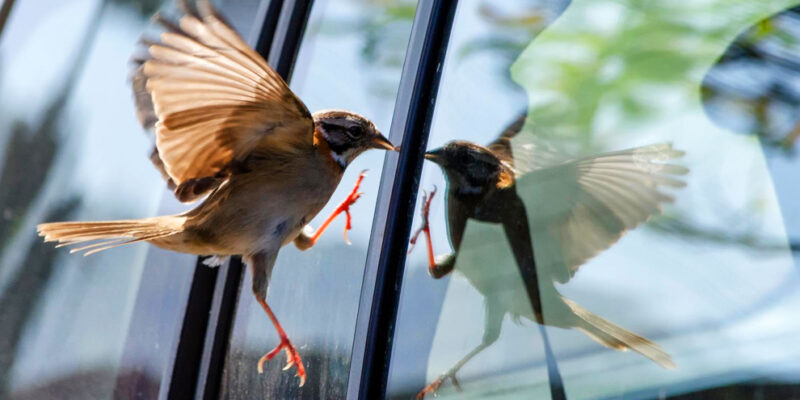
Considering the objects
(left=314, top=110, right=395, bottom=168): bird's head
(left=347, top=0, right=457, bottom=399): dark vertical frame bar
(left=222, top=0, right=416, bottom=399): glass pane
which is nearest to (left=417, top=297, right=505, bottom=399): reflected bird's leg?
(left=347, top=0, right=457, bottom=399): dark vertical frame bar

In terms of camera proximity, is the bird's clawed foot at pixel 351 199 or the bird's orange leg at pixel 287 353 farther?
the bird's clawed foot at pixel 351 199

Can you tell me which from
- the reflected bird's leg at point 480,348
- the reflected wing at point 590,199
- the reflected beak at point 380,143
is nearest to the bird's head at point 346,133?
the reflected beak at point 380,143

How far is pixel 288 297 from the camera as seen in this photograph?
2252mm

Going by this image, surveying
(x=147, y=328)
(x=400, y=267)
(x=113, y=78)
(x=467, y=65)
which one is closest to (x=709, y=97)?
(x=467, y=65)

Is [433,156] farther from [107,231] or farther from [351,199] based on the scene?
[107,231]

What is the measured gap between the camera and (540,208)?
5.73 feet

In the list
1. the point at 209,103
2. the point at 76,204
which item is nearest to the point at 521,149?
the point at 209,103

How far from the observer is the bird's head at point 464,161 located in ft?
5.81

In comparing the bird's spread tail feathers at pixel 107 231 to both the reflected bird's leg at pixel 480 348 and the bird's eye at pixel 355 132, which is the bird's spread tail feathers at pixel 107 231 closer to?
the bird's eye at pixel 355 132

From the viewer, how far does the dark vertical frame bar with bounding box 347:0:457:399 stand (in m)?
1.63

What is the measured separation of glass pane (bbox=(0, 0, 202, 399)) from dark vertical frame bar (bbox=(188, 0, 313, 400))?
0.39 ft

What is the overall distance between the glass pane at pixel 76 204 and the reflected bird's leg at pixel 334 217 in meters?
0.38

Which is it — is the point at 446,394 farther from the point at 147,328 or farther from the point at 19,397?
the point at 19,397

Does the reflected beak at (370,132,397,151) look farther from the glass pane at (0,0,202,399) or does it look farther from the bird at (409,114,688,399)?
the glass pane at (0,0,202,399)
